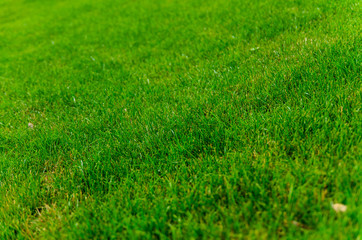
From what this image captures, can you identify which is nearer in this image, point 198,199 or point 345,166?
point 345,166

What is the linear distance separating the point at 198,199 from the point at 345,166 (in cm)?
112

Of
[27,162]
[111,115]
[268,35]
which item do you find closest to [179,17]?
[268,35]

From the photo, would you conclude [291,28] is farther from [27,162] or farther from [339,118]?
[27,162]

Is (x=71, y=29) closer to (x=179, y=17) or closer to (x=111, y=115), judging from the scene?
(x=179, y=17)

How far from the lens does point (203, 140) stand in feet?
8.81

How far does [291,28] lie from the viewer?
5023 millimetres

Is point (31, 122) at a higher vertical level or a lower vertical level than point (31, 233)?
higher

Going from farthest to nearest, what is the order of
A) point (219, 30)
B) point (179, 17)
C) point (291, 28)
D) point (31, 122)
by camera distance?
point (179, 17) → point (219, 30) → point (291, 28) → point (31, 122)

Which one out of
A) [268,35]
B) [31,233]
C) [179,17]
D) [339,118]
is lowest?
[31,233]

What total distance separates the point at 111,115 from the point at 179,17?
6376 mm

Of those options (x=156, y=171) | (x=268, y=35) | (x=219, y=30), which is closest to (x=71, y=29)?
(x=219, y=30)

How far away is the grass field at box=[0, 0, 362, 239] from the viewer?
1.81 meters

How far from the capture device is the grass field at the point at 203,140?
5.93 ft

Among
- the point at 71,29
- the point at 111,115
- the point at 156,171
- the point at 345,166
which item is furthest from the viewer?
the point at 71,29
